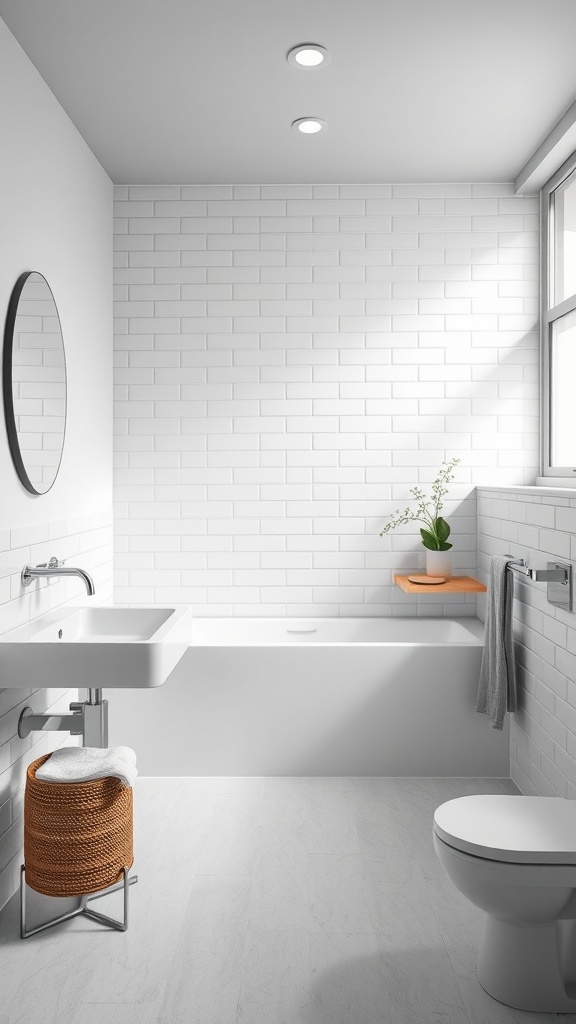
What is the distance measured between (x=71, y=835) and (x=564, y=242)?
3.58 metres

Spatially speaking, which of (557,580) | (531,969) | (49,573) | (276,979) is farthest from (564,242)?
(276,979)

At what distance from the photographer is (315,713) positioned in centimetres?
372

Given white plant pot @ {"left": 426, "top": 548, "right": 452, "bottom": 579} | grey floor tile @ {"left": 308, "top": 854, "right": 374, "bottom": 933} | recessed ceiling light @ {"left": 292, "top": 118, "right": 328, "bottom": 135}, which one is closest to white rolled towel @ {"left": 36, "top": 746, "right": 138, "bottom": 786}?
grey floor tile @ {"left": 308, "top": 854, "right": 374, "bottom": 933}

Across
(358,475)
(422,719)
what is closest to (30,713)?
(422,719)

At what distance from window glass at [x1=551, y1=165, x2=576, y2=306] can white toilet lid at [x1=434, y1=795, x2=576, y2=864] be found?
2.63 meters

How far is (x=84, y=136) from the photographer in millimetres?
3695

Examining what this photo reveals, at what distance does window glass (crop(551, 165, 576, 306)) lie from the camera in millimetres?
3875

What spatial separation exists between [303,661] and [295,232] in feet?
7.66

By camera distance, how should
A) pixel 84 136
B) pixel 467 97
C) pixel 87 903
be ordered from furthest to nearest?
pixel 84 136, pixel 467 97, pixel 87 903

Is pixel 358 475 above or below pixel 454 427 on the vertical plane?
below

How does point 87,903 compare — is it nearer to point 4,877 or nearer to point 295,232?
point 4,877

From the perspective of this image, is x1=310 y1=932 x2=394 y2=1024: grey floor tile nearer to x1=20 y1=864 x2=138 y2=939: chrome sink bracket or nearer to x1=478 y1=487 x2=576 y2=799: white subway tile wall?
x1=20 y1=864 x2=138 y2=939: chrome sink bracket

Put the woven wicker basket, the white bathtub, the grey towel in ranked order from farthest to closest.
A: the white bathtub, the grey towel, the woven wicker basket

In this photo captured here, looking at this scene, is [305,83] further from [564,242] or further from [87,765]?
[87,765]
